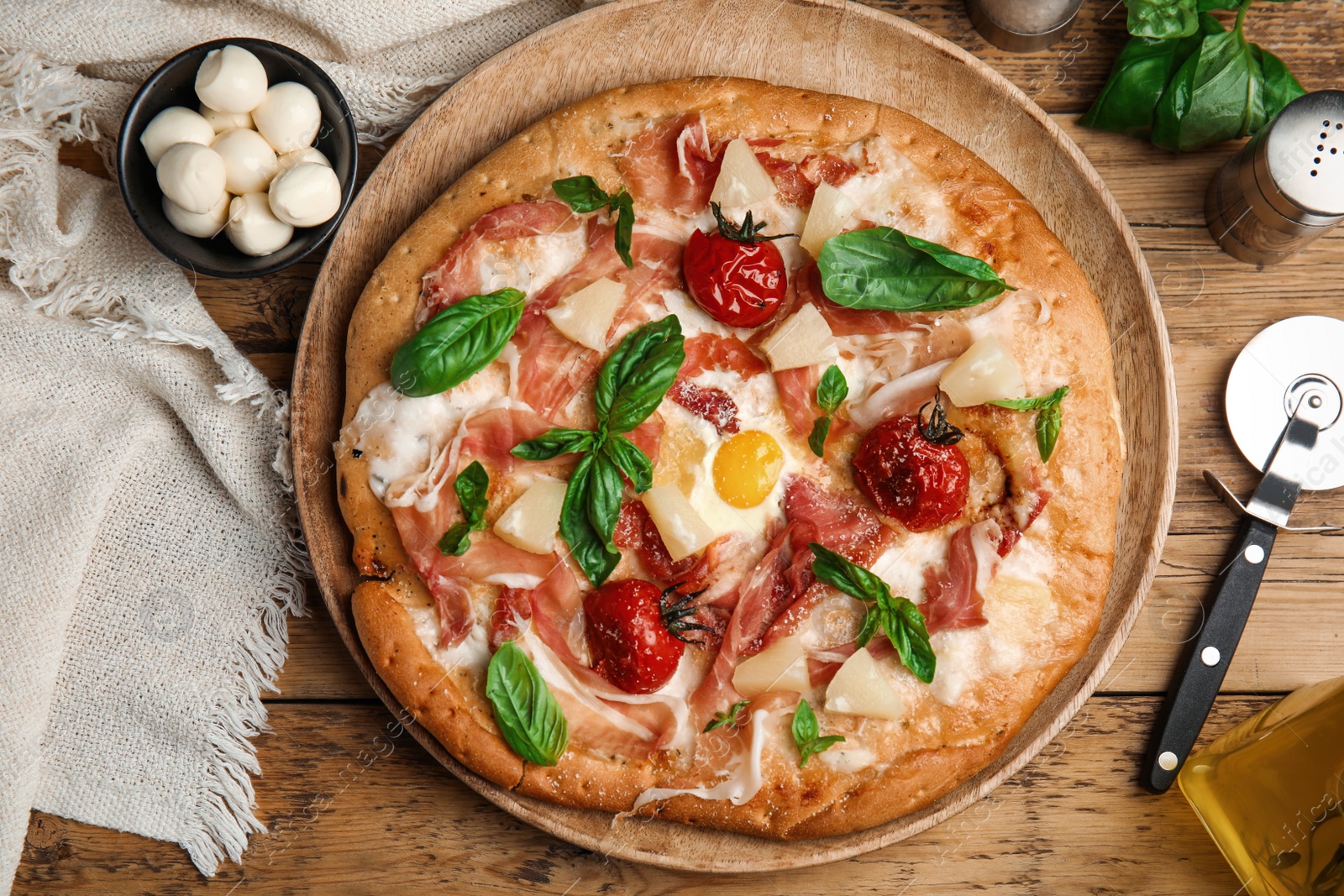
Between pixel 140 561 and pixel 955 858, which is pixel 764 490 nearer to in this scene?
pixel 955 858

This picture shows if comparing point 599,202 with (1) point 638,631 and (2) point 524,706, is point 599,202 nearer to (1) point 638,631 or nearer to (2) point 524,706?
(1) point 638,631

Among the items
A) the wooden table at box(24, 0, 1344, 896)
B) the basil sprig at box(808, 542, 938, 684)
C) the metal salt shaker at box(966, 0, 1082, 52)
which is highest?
the metal salt shaker at box(966, 0, 1082, 52)

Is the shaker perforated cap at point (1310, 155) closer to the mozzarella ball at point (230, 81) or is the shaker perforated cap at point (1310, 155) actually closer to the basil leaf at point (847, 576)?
the basil leaf at point (847, 576)

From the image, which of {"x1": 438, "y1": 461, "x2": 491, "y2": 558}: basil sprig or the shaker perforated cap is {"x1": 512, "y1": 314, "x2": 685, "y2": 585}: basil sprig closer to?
{"x1": 438, "y1": 461, "x2": 491, "y2": 558}: basil sprig

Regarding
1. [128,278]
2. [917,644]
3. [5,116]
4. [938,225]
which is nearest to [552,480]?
[917,644]

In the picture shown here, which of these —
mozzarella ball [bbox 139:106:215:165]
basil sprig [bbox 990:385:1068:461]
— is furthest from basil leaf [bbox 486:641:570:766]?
mozzarella ball [bbox 139:106:215:165]

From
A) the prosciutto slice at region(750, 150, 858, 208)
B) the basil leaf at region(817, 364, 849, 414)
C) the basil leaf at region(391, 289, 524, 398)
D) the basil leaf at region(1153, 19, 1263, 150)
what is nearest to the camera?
the basil leaf at region(391, 289, 524, 398)

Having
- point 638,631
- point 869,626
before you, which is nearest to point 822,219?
point 869,626
